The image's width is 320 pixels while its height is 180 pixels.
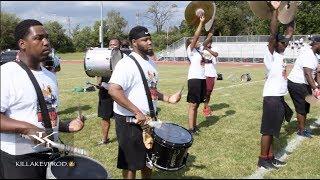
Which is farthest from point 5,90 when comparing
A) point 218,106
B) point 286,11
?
point 218,106

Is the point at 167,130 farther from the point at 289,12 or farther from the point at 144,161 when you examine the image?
the point at 289,12

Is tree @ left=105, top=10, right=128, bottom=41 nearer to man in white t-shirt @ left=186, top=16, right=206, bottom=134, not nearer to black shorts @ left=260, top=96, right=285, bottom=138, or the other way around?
man in white t-shirt @ left=186, top=16, right=206, bottom=134

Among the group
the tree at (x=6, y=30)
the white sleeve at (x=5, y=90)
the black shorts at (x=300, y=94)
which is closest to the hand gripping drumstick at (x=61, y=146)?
the white sleeve at (x=5, y=90)

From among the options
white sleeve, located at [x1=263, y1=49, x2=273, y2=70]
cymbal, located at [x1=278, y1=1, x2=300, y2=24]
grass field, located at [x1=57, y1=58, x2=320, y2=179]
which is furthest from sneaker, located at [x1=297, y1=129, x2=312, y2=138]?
cymbal, located at [x1=278, y1=1, x2=300, y2=24]

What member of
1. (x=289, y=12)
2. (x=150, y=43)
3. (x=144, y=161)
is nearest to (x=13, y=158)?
(x=144, y=161)

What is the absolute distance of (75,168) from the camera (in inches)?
106

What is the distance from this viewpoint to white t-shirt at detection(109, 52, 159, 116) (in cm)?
443

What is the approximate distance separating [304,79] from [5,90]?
6.31 meters

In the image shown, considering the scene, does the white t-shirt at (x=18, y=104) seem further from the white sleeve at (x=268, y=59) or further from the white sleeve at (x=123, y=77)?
the white sleeve at (x=268, y=59)

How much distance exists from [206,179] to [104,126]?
629 centimetres

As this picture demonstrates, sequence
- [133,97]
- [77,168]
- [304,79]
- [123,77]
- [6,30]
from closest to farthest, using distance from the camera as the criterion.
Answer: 1. [77,168]
2. [123,77]
3. [133,97]
4. [304,79]
5. [6,30]

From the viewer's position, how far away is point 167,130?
4695mm

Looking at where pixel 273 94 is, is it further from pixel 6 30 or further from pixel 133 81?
pixel 6 30

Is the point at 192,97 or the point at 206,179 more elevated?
the point at 206,179
